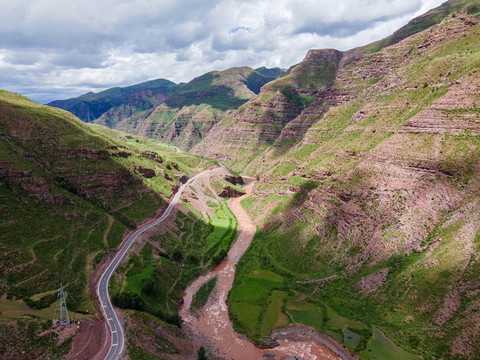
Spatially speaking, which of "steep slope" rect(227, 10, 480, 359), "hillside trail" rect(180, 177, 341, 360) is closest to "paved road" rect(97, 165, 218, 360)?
"hillside trail" rect(180, 177, 341, 360)

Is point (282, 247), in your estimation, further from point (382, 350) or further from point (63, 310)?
point (63, 310)

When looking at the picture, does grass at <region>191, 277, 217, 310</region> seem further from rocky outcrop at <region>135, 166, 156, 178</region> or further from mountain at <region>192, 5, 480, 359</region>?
rocky outcrop at <region>135, 166, 156, 178</region>

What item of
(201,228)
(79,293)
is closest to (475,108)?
(201,228)

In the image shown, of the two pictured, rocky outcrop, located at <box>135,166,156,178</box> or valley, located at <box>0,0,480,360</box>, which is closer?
valley, located at <box>0,0,480,360</box>

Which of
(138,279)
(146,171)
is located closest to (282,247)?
(138,279)

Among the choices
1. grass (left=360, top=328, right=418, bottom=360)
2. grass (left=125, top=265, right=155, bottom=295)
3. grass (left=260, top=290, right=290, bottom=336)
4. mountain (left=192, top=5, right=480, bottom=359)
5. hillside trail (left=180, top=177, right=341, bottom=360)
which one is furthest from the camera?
grass (left=125, top=265, right=155, bottom=295)

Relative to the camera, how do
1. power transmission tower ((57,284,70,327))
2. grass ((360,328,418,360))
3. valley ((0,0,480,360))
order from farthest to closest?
valley ((0,0,480,360)) → power transmission tower ((57,284,70,327)) → grass ((360,328,418,360))
